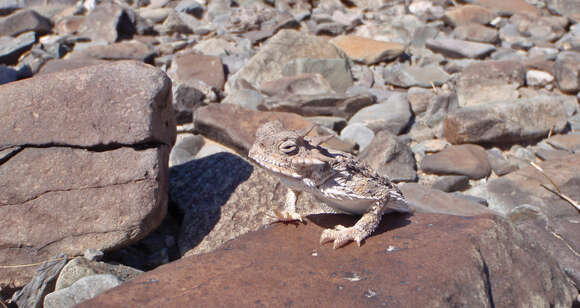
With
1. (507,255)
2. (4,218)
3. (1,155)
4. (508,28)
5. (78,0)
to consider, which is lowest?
(78,0)

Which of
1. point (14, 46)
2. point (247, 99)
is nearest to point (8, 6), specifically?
point (14, 46)

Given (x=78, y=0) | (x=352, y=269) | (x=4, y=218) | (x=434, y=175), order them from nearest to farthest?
(x=352, y=269)
(x=4, y=218)
(x=434, y=175)
(x=78, y=0)

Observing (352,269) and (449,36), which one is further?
(449,36)

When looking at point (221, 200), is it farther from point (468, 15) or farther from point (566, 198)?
point (468, 15)

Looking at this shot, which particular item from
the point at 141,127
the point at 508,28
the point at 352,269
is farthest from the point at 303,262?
the point at 508,28

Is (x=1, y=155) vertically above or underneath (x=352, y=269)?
underneath

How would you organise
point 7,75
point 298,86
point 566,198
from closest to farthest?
point 566,198
point 7,75
point 298,86

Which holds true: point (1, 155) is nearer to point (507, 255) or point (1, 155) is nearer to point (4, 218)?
point (4, 218)

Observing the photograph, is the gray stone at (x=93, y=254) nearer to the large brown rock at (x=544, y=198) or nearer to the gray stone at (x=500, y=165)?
the large brown rock at (x=544, y=198)
